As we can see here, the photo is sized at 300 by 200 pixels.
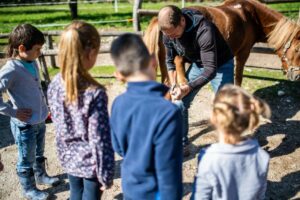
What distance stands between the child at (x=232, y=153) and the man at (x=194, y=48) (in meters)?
1.12

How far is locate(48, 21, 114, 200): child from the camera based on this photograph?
74.2 inches

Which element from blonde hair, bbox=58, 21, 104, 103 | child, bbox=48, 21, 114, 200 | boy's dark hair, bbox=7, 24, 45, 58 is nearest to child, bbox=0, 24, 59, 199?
boy's dark hair, bbox=7, 24, 45, 58

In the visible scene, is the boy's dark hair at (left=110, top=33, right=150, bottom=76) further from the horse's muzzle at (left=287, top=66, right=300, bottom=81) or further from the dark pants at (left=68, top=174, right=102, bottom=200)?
the horse's muzzle at (left=287, top=66, right=300, bottom=81)

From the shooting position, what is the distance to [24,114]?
8.77ft

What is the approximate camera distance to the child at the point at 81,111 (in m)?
1.88

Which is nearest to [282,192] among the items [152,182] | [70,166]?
[152,182]

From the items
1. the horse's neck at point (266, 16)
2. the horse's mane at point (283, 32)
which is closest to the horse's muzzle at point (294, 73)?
the horse's mane at point (283, 32)

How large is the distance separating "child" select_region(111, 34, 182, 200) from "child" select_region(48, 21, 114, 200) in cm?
19

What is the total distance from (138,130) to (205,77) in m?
1.49

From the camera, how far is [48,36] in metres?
6.63

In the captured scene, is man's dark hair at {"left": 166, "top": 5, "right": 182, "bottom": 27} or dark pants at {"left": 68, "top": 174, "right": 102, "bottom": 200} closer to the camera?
dark pants at {"left": 68, "top": 174, "right": 102, "bottom": 200}

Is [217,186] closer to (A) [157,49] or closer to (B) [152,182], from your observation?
(B) [152,182]

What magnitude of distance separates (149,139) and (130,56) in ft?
1.39

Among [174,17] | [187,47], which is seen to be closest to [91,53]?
[174,17]
